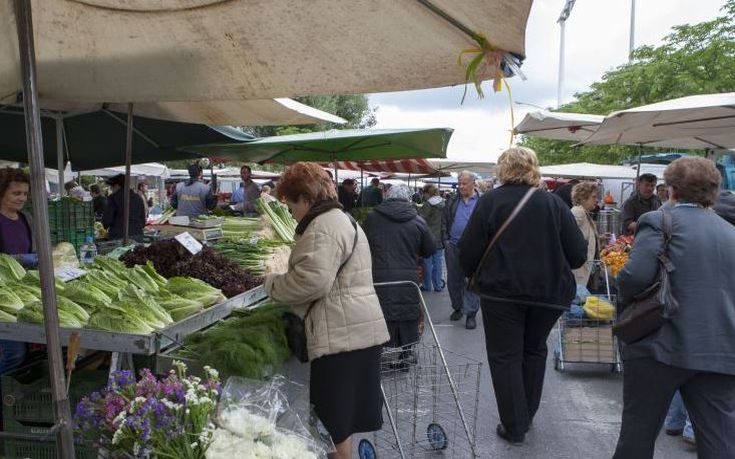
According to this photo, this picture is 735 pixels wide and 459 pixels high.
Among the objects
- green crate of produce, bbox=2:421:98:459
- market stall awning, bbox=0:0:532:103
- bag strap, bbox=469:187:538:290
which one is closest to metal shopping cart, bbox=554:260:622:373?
bag strap, bbox=469:187:538:290

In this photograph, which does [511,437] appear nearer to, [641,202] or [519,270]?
[519,270]

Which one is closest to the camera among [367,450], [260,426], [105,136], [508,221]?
[260,426]

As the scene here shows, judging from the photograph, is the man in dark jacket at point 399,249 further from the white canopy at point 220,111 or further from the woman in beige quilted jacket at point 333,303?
the woman in beige quilted jacket at point 333,303

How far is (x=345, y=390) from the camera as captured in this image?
323 centimetres

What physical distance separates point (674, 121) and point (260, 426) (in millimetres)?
5903

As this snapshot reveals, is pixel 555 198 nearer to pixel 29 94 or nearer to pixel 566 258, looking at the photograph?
pixel 566 258

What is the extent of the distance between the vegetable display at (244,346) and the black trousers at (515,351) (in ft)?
5.70

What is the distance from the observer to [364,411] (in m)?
3.34

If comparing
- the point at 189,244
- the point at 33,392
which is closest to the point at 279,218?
the point at 189,244

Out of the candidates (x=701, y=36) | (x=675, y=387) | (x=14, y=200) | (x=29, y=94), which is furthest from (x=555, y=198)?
(x=701, y=36)

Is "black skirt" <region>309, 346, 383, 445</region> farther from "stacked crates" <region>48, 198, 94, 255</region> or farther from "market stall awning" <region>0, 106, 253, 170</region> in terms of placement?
"market stall awning" <region>0, 106, 253, 170</region>

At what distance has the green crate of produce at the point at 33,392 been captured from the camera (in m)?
3.26

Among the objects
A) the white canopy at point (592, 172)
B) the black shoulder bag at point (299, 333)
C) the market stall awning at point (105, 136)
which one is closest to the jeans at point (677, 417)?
the black shoulder bag at point (299, 333)

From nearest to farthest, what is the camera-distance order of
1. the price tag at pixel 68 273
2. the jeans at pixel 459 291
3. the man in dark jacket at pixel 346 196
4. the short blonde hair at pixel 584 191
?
the price tag at pixel 68 273
the short blonde hair at pixel 584 191
the jeans at pixel 459 291
the man in dark jacket at pixel 346 196
